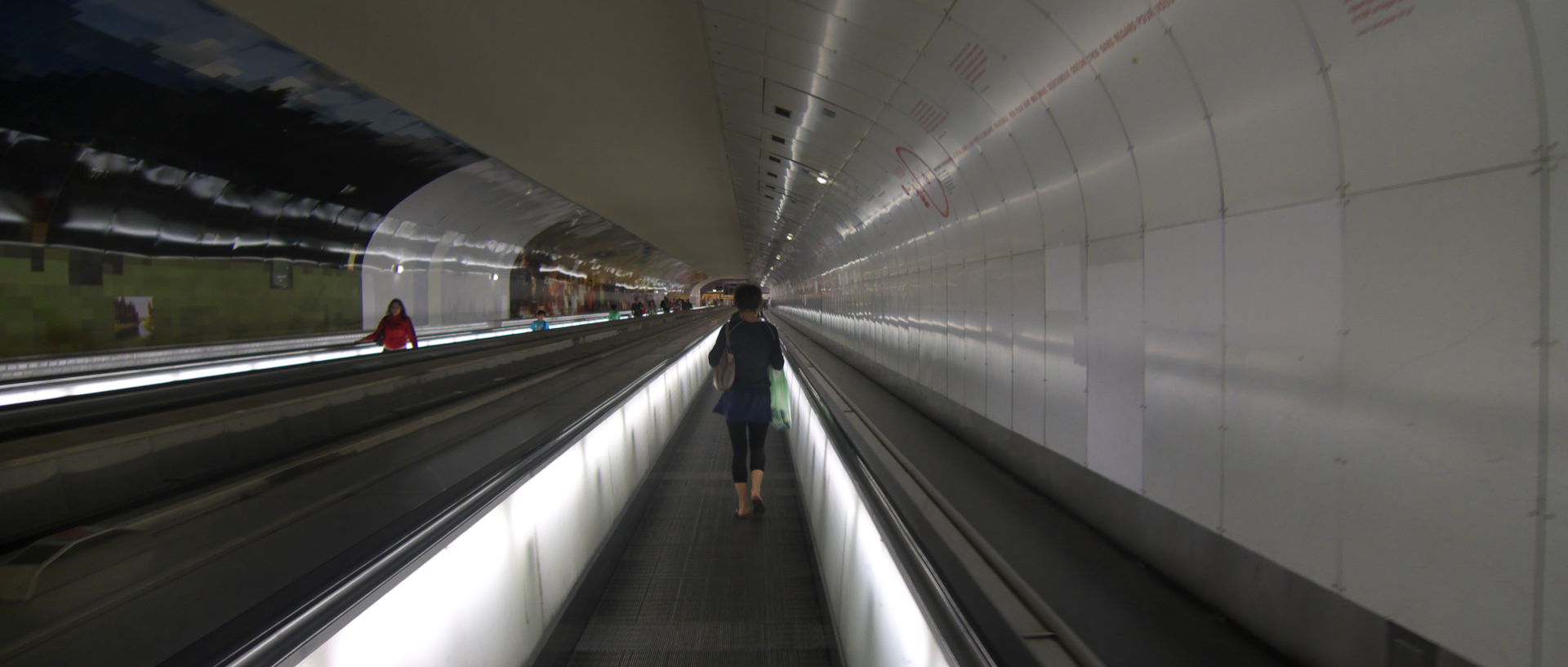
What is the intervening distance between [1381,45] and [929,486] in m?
2.33

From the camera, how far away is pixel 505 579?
285cm

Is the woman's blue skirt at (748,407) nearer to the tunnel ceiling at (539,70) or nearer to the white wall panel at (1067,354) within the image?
the white wall panel at (1067,354)

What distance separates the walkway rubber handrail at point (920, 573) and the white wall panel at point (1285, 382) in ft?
5.87

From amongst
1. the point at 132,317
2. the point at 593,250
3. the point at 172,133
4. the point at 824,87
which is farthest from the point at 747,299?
the point at 593,250

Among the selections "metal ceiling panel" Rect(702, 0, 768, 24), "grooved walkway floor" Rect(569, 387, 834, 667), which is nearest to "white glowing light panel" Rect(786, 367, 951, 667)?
"grooved walkway floor" Rect(569, 387, 834, 667)

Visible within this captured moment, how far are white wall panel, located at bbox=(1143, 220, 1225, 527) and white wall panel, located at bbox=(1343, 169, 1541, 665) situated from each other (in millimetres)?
792

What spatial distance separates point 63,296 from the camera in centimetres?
1059

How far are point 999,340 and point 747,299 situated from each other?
8.30ft

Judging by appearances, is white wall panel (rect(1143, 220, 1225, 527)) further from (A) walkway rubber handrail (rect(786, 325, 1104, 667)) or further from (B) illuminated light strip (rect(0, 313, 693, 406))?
(B) illuminated light strip (rect(0, 313, 693, 406))

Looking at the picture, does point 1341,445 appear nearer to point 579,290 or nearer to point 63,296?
point 63,296

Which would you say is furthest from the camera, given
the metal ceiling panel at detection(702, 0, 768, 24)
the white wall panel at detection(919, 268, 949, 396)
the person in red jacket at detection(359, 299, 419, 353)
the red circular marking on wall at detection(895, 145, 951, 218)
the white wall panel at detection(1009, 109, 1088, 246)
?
the person in red jacket at detection(359, 299, 419, 353)

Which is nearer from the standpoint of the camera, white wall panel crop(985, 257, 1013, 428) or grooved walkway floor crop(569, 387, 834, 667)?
grooved walkway floor crop(569, 387, 834, 667)

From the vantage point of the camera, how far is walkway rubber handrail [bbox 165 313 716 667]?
4.83 feet

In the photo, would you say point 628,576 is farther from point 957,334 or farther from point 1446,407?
point 957,334
